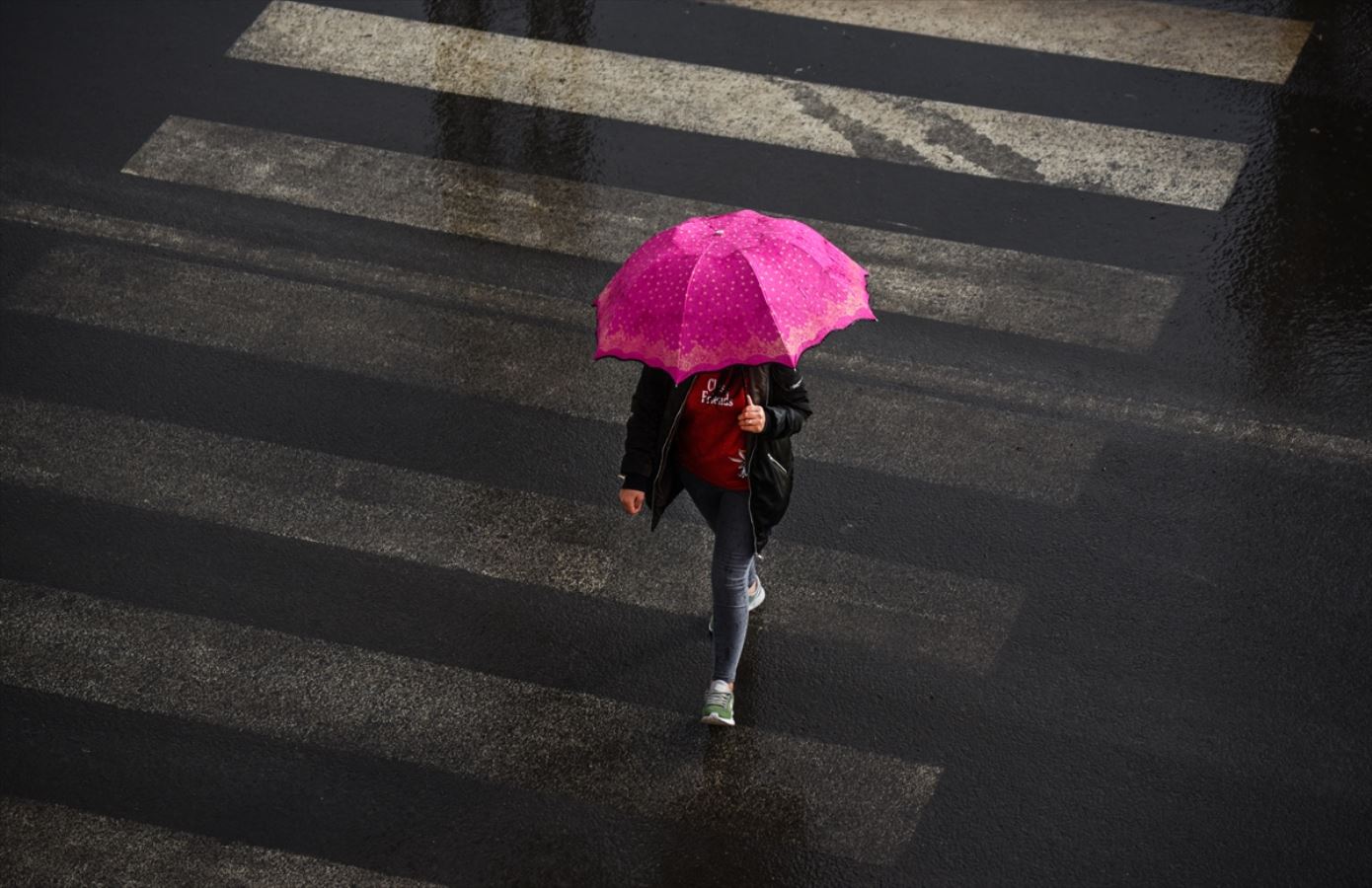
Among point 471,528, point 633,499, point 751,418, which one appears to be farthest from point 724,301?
point 471,528

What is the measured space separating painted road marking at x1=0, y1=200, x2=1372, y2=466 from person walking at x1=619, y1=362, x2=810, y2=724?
2186 millimetres

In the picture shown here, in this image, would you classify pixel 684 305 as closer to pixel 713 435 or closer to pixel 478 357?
pixel 713 435

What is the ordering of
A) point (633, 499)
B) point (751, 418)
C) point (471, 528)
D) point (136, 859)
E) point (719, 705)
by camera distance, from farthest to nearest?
1. point (471, 528)
2. point (719, 705)
3. point (633, 499)
4. point (136, 859)
5. point (751, 418)

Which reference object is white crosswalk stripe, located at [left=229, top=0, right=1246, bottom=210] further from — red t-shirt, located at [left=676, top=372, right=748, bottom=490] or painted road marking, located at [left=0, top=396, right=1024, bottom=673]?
red t-shirt, located at [left=676, top=372, right=748, bottom=490]

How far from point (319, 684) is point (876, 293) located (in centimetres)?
361

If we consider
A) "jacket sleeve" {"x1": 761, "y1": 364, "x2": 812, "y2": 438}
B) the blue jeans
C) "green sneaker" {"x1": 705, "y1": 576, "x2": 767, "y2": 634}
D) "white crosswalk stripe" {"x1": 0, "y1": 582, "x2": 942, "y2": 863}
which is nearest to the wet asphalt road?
"white crosswalk stripe" {"x1": 0, "y1": 582, "x2": 942, "y2": 863}

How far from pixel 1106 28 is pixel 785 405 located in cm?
586

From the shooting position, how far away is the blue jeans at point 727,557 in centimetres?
630

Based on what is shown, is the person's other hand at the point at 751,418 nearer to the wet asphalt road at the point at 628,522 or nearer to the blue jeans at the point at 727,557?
the blue jeans at the point at 727,557

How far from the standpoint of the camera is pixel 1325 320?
8.59 m

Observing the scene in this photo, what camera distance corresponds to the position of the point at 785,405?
611 centimetres

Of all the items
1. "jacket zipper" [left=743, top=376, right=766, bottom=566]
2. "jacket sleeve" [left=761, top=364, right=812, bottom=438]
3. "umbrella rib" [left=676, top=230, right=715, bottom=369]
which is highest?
"umbrella rib" [left=676, top=230, right=715, bottom=369]

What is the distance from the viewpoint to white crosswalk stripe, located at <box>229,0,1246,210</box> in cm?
965

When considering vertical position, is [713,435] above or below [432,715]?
above
